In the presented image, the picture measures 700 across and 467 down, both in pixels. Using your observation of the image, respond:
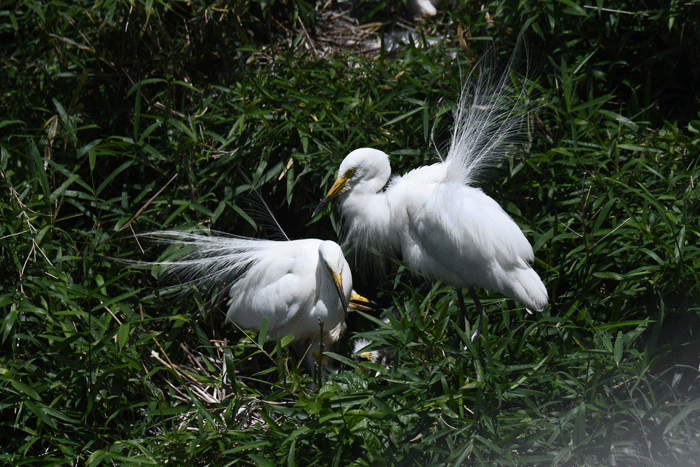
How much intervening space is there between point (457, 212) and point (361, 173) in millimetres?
484

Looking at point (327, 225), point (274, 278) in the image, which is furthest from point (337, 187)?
point (327, 225)

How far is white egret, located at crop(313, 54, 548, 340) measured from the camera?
232 centimetres

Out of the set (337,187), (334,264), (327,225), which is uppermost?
(337,187)

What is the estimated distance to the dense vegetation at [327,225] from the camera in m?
1.98

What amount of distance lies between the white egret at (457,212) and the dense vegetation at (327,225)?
18 centimetres

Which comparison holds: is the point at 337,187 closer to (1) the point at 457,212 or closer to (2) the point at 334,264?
(2) the point at 334,264

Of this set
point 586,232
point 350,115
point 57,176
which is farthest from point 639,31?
point 57,176

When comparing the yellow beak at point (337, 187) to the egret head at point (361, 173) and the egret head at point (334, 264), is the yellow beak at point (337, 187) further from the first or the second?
the egret head at point (334, 264)

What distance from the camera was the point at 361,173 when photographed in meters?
2.61

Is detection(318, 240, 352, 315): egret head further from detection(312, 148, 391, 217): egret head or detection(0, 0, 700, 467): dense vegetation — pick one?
detection(0, 0, 700, 467): dense vegetation

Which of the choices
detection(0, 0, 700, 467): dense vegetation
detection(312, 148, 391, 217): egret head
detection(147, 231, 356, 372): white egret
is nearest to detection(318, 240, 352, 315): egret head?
detection(147, 231, 356, 372): white egret

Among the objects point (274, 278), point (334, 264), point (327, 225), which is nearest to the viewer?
point (334, 264)

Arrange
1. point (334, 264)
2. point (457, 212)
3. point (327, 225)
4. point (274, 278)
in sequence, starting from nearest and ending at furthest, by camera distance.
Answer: point (457, 212) < point (334, 264) < point (274, 278) < point (327, 225)

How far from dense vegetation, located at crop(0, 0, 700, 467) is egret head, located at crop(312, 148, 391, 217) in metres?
0.36
